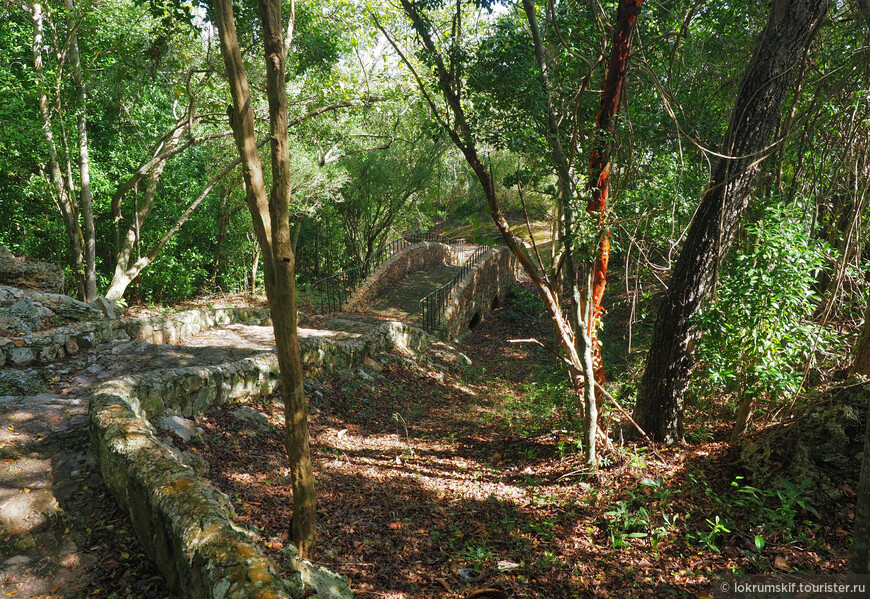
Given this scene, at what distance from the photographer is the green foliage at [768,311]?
3.94m

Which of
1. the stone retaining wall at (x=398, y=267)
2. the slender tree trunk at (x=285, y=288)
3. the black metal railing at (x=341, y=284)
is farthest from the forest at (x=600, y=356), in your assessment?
the stone retaining wall at (x=398, y=267)

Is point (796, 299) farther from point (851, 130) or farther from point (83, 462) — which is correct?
point (83, 462)

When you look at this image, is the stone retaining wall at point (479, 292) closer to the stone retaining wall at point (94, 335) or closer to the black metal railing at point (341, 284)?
the black metal railing at point (341, 284)

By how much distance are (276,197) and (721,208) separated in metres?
3.71

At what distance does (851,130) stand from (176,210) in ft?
41.9

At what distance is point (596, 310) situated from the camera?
5.16 metres

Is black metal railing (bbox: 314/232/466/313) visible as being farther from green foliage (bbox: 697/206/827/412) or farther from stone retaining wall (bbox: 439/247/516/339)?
green foliage (bbox: 697/206/827/412)

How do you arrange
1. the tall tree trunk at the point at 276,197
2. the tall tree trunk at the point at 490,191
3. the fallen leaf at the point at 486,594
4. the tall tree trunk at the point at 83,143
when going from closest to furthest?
the tall tree trunk at the point at 276,197 → the fallen leaf at the point at 486,594 → the tall tree trunk at the point at 490,191 → the tall tree trunk at the point at 83,143

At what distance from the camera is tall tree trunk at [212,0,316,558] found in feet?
8.50

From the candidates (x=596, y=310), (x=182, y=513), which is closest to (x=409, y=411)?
(x=596, y=310)

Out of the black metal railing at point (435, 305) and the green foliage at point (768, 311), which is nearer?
the green foliage at point (768, 311)

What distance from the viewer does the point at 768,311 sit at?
157 inches

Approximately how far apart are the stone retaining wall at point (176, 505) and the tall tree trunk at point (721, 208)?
135 inches

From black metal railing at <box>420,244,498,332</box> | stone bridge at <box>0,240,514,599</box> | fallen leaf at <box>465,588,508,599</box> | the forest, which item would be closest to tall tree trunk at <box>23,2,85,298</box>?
the forest
